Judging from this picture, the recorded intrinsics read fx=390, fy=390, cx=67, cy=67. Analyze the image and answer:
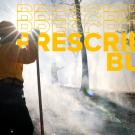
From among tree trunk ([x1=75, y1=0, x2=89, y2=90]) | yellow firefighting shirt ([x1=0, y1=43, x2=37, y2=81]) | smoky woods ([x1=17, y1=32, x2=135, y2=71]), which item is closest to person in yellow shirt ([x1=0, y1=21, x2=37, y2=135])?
yellow firefighting shirt ([x1=0, y1=43, x2=37, y2=81])

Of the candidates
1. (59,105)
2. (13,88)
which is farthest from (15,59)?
(59,105)

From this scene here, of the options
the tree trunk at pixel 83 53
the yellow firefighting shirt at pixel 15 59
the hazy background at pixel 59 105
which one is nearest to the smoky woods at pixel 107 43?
the tree trunk at pixel 83 53

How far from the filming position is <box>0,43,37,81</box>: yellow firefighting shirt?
466 centimetres

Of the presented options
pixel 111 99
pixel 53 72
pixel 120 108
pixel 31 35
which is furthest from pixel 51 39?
pixel 31 35

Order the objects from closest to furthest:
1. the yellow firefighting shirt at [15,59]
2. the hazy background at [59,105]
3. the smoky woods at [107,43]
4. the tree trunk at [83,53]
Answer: the yellow firefighting shirt at [15,59], the hazy background at [59,105], the tree trunk at [83,53], the smoky woods at [107,43]

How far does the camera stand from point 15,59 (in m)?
4.71

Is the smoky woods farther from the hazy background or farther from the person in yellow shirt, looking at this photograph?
the person in yellow shirt

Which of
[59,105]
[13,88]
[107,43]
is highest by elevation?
[13,88]

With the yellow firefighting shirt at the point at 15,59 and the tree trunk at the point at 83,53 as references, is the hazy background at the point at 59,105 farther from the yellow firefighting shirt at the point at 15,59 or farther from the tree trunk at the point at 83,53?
the yellow firefighting shirt at the point at 15,59

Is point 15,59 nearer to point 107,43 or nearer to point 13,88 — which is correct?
point 13,88

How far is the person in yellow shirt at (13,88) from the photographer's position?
15.3ft

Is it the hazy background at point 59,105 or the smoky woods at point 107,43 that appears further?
the smoky woods at point 107,43

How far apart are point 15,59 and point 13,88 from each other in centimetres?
35

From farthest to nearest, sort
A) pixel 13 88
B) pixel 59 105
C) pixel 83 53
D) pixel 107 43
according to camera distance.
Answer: pixel 107 43 < pixel 83 53 < pixel 59 105 < pixel 13 88
